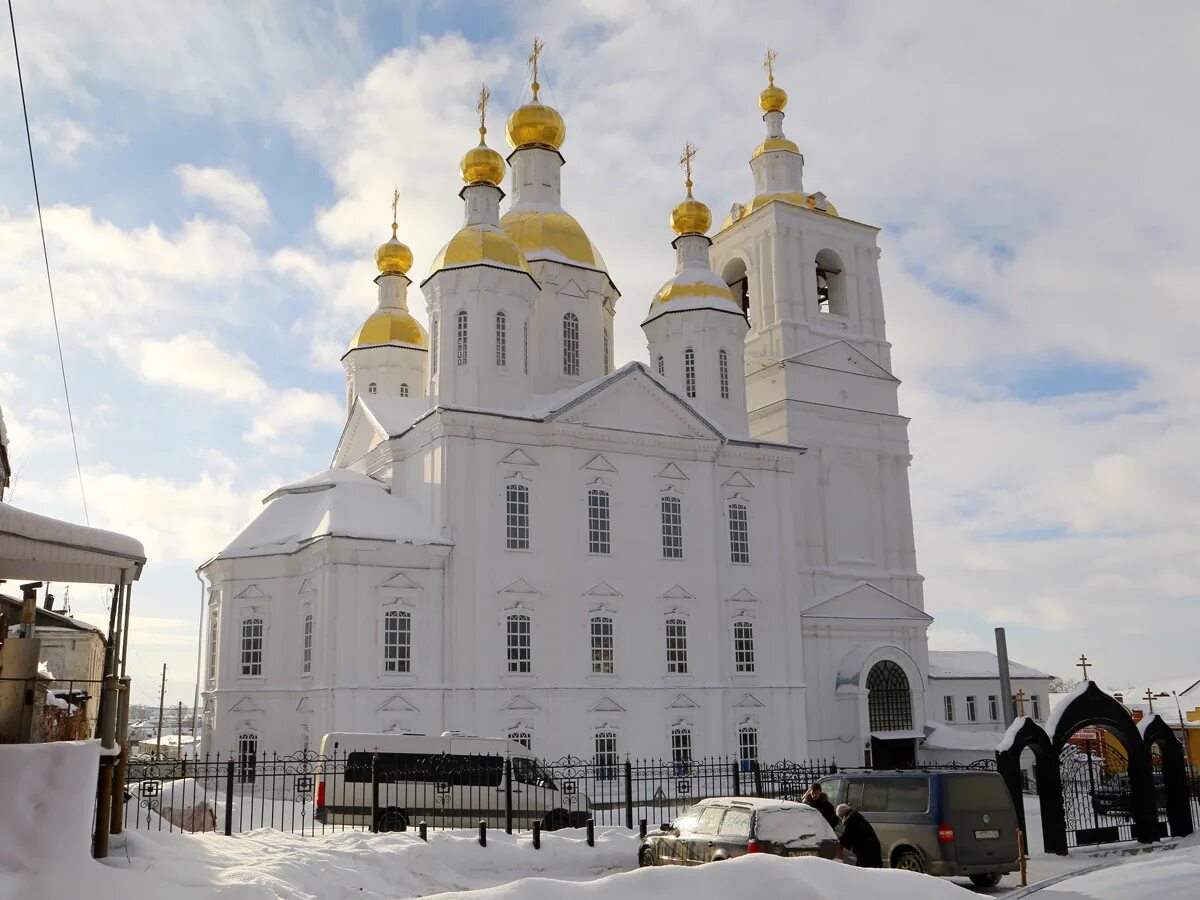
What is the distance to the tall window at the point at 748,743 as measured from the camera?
3002 cm

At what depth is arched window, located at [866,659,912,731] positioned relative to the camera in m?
33.5

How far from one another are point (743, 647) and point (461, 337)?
40.4 feet

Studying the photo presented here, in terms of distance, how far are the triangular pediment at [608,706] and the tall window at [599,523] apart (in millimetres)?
4071

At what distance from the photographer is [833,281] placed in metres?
40.1

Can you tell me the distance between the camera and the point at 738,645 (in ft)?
102

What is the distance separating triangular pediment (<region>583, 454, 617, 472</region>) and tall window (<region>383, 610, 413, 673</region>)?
664cm

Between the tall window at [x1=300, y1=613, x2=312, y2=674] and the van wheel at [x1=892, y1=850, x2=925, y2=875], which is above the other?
the tall window at [x1=300, y1=613, x2=312, y2=674]

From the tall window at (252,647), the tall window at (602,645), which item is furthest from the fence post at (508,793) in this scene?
the tall window at (252,647)

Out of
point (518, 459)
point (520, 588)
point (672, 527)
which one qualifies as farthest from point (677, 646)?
point (518, 459)

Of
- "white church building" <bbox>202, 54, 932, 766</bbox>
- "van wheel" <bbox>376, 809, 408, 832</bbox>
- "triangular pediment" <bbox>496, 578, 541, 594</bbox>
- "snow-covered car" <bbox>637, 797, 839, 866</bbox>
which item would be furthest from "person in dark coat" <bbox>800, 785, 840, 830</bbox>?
"triangular pediment" <bbox>496, 578, 541, 594</bbox>

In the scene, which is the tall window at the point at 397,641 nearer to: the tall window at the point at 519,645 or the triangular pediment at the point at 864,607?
the tall window at the point at 519,645

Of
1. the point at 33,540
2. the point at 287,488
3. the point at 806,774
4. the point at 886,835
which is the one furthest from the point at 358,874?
the point at 287,488

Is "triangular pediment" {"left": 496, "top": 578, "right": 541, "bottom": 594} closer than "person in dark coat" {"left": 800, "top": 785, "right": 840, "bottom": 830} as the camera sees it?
No

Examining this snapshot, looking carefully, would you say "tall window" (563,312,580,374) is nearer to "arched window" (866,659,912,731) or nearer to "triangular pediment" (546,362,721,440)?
"triangular pediment" (546,362,721,440)
